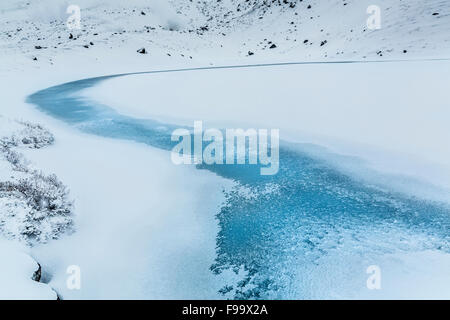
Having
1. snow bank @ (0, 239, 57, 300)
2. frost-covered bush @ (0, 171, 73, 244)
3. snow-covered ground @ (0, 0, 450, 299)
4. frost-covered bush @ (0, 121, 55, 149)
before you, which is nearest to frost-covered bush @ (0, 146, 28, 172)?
snow-covered ground @ (0, 0, 450, 299)

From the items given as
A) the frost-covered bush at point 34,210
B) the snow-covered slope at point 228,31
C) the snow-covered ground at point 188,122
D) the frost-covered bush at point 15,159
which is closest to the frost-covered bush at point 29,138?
the snow-covered ground at point 188,122

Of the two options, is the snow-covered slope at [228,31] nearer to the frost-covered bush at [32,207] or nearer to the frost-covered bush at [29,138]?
the frost-covered bush at [29,138]

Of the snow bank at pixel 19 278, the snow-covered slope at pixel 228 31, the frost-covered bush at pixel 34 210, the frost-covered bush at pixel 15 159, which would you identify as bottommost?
the snow bank at pixel 19 278

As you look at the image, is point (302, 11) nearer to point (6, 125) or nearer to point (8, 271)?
point (6, 125)

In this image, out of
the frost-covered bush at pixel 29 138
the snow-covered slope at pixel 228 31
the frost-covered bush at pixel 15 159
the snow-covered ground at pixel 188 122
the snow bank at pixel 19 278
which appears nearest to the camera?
the snow bank at pixel 19 278

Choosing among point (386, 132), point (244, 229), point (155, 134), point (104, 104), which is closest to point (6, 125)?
point (155, 134)

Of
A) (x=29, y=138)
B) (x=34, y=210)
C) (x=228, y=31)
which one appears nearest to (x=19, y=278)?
(x=34, y=210)
